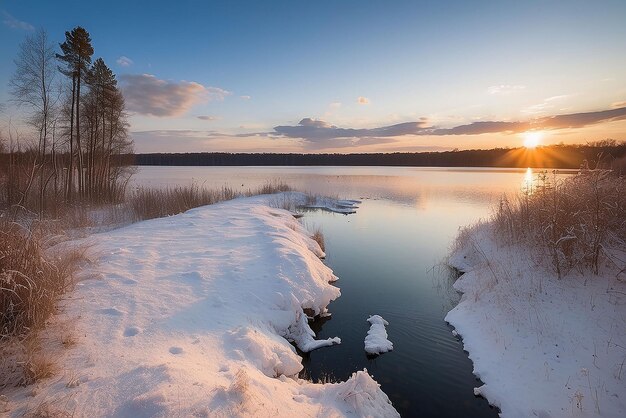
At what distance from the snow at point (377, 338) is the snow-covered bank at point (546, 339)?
168 cm

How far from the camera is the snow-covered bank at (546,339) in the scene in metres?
4.88

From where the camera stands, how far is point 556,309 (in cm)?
668

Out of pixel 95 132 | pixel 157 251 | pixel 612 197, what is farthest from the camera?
pixel 95 132

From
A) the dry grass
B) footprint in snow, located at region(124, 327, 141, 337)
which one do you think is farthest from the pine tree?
footprint in snow, located at region(124, 327, 141, 337)

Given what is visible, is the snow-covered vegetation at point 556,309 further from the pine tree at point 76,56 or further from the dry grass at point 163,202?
the pine tree at point 76,56

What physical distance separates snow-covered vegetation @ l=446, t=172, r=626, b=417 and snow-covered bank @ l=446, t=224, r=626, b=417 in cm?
1

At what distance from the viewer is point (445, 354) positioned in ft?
21.8

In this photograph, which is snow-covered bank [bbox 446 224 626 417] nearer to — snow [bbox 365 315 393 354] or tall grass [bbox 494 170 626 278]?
tall grass [bbox 494 170 626 278]

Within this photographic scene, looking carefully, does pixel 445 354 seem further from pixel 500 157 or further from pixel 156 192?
pixel 500 157

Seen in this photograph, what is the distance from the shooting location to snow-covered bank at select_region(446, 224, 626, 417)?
192 inches

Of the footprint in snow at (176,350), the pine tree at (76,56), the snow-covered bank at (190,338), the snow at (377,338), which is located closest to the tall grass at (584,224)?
the snow at (377,338)

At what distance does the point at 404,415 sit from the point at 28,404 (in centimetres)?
469

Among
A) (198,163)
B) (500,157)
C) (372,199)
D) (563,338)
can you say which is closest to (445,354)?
(563,338)

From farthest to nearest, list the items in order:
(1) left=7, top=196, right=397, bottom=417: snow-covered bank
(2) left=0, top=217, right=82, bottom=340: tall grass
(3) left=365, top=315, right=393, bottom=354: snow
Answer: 1. (3) left=365, top=315, right=393, bottom=354: snow
2. (2) left=0, top=217, right=82, bottom=340: tall grass
3. (1) left=7, top=196, right=397, bottom=417: snow-covered bank
